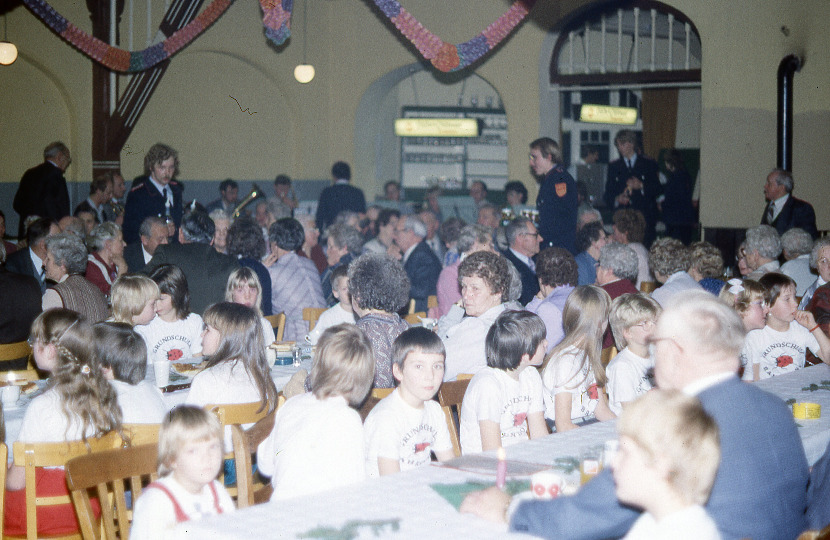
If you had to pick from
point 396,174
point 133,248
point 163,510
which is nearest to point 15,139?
point 133,248

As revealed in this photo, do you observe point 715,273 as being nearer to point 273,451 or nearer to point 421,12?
point 273,451

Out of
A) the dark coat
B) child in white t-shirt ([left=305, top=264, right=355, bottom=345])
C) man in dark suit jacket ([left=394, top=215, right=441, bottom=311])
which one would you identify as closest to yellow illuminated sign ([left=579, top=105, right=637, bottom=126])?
man in dark suit jacket ([left=394, top=215, right=441, bottom=311])

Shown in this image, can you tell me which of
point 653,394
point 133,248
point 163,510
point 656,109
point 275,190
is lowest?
point 163,510

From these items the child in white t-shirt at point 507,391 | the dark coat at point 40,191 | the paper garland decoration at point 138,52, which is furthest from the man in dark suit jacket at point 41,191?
the child in white t-shirt at point 507,391

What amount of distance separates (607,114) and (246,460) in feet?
36.2

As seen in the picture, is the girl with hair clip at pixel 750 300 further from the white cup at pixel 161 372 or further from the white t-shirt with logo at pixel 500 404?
the white cup at pixel 161 372

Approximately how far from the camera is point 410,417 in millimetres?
3074

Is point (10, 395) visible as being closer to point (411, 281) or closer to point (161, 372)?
point (161, 372)

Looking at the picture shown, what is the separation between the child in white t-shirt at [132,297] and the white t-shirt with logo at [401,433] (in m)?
1.81

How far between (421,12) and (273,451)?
9474 mm

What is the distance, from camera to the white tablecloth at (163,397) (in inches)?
139

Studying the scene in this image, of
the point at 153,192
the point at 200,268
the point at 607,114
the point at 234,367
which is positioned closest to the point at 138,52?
the point at 153,192

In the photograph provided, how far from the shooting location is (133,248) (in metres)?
6.38

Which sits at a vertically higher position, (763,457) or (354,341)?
(354,341)
